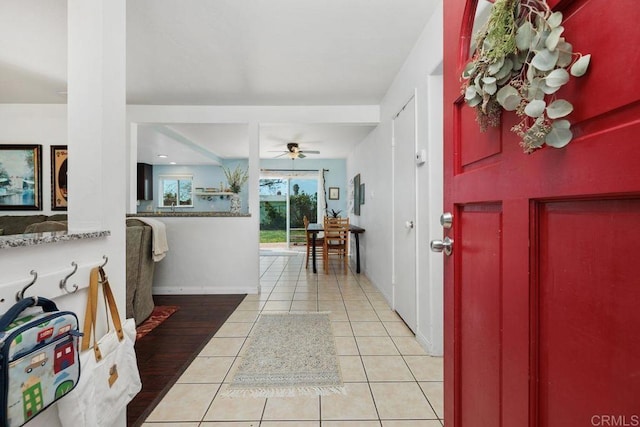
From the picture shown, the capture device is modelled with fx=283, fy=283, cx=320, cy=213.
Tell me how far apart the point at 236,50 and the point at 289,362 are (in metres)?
2.55

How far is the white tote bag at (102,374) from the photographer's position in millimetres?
886

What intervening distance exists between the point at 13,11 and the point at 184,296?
2.94 m

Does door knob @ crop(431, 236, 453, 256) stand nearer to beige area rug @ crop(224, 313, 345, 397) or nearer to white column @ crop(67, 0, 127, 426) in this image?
beige area rug @ crop(224, 313, 345, 397)

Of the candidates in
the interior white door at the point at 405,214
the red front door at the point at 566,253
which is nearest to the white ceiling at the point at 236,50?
the interior white door at the point at 405,214

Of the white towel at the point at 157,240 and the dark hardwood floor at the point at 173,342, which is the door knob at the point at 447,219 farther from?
the white towel at the point at 157,240

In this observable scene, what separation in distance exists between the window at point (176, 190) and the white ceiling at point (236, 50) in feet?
14.7

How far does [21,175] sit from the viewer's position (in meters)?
3.67

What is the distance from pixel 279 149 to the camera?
6.37 metres

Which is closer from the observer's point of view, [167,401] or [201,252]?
[167,401]

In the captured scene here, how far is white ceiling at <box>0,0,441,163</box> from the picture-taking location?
77.0 inches

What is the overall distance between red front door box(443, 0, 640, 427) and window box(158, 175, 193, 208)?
27.0 feet

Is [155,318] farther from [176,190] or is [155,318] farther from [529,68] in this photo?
[176,190]

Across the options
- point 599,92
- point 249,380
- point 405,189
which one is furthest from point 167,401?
point 405,189

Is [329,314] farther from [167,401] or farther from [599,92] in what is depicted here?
[599,92]
